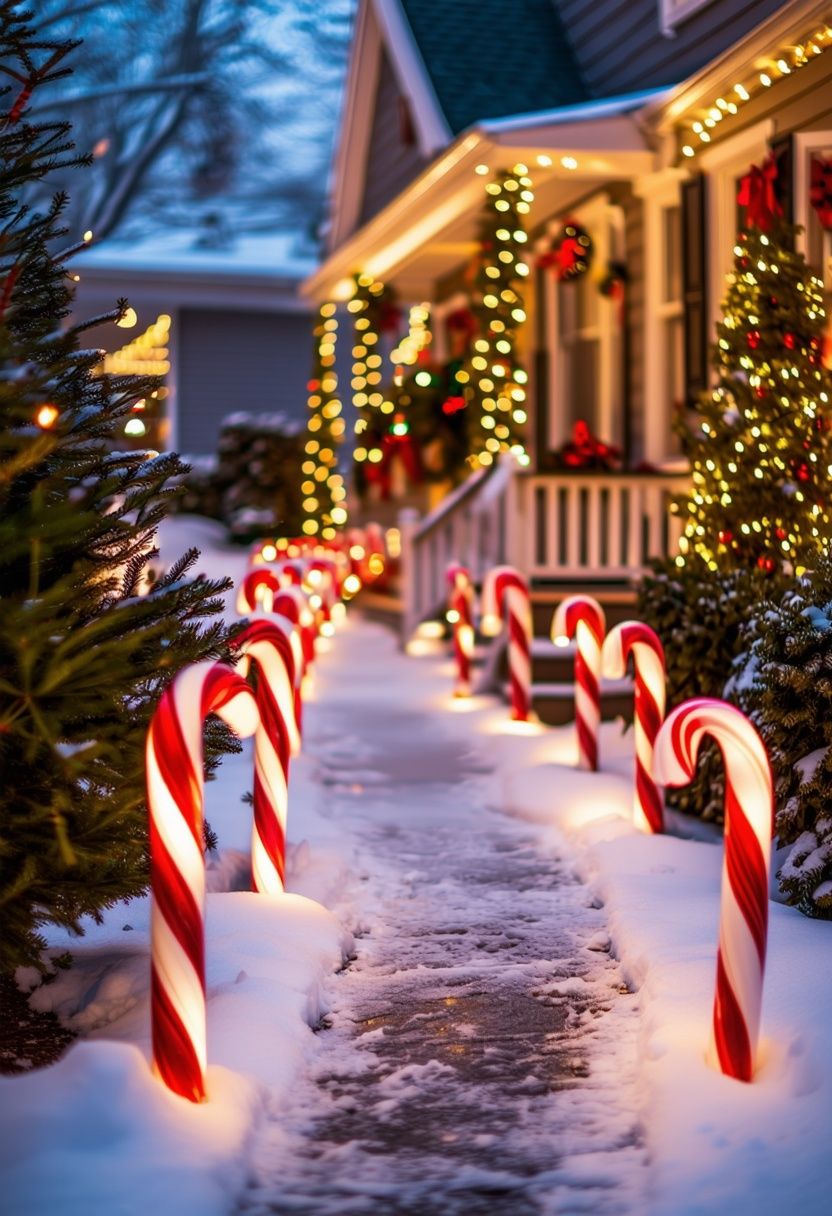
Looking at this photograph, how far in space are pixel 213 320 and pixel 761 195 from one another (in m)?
20.9

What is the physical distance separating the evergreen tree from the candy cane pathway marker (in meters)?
1.66

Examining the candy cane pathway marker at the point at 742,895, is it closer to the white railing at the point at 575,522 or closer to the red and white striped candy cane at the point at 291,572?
the white railing at the point at 575,522

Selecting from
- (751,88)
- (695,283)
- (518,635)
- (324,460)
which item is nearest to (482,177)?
(695,283)

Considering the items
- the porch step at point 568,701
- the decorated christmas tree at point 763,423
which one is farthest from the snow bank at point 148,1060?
the porch step at point 568,701

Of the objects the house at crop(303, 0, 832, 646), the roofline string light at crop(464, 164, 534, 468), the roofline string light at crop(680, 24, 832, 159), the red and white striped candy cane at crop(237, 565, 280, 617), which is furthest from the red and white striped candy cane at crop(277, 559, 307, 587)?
the roofline string light at crop(680, 24, 832, 159)

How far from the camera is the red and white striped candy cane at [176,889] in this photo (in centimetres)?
400

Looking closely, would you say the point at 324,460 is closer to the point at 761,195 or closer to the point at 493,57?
the point at 493,57

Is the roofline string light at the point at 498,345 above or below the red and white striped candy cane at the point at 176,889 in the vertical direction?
above

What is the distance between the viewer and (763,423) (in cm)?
855

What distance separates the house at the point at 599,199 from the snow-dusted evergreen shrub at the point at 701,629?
2524 millimetres

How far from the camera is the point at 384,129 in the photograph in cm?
2061

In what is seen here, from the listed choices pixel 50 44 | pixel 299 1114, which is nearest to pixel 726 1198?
pixel 299 1114

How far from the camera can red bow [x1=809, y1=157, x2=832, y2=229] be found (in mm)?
9336

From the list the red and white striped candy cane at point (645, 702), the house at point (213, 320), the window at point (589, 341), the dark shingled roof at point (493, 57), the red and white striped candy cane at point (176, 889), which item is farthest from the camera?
the house at point (213, 320)
